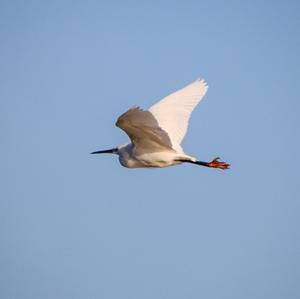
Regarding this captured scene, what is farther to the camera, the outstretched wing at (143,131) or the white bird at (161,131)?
the white bird at (161,131)

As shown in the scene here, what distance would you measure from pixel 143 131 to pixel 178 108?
10.8 feet

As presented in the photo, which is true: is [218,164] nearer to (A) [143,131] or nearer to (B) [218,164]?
(B) [218,164]

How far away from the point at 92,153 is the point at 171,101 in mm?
3537

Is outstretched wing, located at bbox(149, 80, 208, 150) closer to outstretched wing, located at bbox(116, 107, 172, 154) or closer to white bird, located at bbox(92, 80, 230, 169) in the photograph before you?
white bird, located at bbox(92, 80, 230, 169)

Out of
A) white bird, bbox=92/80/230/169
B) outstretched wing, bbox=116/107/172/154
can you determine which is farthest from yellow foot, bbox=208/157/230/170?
outstretched wing, bbox=116/107/172/154

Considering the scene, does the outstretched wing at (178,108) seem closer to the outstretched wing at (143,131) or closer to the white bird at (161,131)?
the white bird at (161,131)

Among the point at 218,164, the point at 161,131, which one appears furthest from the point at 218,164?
the point at 161,131

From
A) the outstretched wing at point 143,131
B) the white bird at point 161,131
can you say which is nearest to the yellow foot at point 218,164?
the white bird at point 161,131

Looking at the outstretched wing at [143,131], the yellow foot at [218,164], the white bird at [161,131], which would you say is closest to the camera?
the outstretched wing at [143,131]

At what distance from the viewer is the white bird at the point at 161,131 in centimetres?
1421

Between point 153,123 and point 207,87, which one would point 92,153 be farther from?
point 153,123

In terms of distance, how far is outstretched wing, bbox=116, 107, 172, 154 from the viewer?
1355 cm

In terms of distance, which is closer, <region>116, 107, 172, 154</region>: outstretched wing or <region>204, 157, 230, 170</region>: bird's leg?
<region>116, 107, 172, 154</region>: outstretched wing

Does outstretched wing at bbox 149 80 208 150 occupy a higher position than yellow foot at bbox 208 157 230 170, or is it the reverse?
outstretched wing at bbox 149 80 208 150
